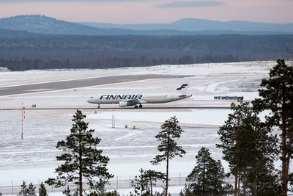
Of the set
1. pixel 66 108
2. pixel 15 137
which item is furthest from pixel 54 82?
pixel 15 137

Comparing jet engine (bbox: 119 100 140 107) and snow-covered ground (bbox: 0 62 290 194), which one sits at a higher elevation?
jet engine (bbox: 119 100 140 107)

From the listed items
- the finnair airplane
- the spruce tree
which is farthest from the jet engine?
the spruce tree

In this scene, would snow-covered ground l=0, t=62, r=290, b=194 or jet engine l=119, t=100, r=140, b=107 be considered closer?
snow-covered ground l=0, t=62, r=290, b=194

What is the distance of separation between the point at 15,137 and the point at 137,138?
15169 mm

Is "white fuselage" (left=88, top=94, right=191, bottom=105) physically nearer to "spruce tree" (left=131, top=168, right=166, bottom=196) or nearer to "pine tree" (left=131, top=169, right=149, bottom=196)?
"pine tree" (left=131, top=169, right=149, bottom=196)

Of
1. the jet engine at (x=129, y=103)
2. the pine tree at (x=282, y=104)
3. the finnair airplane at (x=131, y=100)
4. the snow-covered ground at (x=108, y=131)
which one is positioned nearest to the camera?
the pine tree at (x=282, y=104)

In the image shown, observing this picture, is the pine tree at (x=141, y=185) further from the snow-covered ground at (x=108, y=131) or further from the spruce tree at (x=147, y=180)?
the snow-covered ground at (x=108, y=131)

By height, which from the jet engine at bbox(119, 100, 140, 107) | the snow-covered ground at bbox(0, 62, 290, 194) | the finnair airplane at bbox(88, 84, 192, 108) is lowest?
the snow-covered ground at bbox(0, 62, 290, 194)

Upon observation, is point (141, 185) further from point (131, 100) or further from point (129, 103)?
point (131, 100)

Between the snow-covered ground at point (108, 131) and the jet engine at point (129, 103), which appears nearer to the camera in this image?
the snow-covered ground at point (108, 131)

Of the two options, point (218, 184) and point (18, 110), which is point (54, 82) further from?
point (218, 184)

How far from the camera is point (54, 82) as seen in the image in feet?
574

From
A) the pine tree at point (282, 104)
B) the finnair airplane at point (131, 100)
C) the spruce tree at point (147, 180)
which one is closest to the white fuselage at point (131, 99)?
the finnair airplane at point (131, 100)

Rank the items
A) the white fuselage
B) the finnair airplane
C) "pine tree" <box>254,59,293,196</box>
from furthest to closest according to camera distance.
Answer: the white fuselage
the finnair airplane
"pine tree" <box>254,59,293,196</box>
